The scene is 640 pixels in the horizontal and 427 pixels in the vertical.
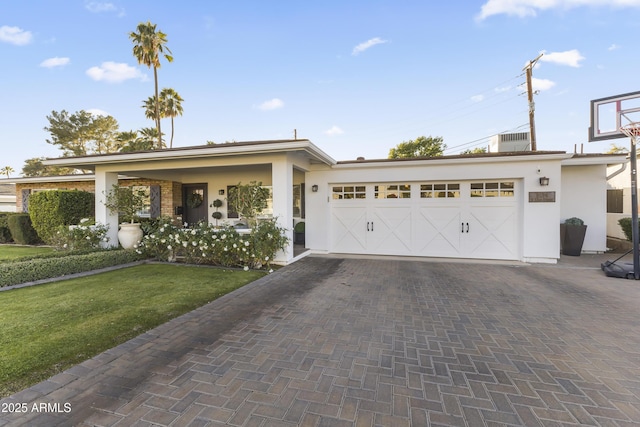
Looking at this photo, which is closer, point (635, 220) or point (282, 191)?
point (635, 220)

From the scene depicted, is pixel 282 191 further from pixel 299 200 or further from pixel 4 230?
pixel 4 230

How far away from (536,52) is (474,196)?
9857mm

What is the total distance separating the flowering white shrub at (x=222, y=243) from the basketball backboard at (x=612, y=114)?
25.6 ft

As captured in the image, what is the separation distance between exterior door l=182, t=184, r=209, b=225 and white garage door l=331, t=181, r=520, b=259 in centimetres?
571

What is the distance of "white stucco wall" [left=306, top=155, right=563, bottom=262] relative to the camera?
697cm

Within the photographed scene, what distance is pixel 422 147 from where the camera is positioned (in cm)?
2686

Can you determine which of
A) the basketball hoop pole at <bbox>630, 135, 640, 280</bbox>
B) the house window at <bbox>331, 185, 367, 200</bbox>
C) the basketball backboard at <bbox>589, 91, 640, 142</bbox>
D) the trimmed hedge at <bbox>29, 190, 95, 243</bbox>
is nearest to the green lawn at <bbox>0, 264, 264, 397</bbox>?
the house window at <bbox>331, 185, 367, 200</bbox>

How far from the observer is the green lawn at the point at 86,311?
2.56m

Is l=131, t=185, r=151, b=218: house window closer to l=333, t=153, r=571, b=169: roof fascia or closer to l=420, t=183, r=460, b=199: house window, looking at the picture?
l=333, t=153, r=571, b=169: roof fascia

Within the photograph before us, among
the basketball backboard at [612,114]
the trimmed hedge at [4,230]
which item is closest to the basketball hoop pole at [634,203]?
the basketball backboard at [612,114]

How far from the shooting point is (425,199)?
7.93m

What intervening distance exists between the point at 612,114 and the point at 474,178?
3.02 meters

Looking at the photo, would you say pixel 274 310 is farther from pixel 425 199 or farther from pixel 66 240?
pixel 66 240

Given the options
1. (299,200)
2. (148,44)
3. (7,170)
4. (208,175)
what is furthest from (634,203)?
(7,170)
